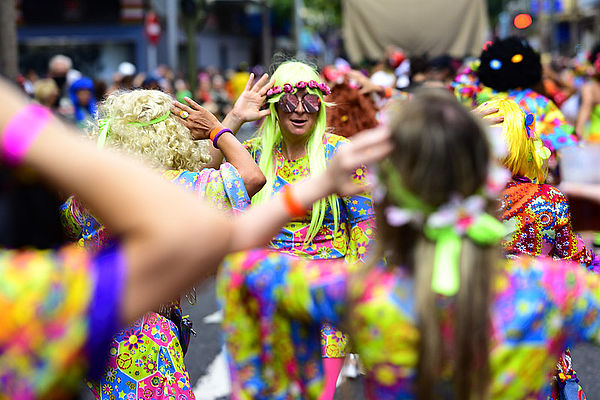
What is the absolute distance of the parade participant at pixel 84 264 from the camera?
1368 mm

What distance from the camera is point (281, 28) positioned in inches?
2378

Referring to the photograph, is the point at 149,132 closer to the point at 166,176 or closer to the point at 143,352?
the point at 166,176

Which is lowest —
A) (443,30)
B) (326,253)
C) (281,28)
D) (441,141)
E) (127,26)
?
(281,28)

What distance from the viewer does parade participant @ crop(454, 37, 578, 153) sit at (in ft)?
19.8

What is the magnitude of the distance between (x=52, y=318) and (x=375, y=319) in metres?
0.71

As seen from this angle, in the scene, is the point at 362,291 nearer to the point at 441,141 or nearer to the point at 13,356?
the point at 441,141

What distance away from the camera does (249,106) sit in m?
4.31

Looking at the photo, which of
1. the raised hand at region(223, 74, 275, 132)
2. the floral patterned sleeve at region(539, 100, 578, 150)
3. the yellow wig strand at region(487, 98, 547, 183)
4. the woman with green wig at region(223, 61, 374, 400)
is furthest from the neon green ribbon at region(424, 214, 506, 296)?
the floral patterned sleeve at region(539, 100, 578, 150)

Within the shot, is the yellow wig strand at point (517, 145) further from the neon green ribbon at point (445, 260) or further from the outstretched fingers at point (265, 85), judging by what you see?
the neon green ribbon at point (445, 260)

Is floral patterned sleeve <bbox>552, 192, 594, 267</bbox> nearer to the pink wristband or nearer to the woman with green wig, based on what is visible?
the woman with green wig

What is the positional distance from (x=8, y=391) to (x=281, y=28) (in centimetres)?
6030

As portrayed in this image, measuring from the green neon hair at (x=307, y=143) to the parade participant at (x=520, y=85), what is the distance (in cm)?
184

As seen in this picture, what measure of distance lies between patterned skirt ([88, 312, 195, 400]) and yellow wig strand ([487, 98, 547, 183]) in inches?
62.4

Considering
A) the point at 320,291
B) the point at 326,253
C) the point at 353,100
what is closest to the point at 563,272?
the point at 320,291
